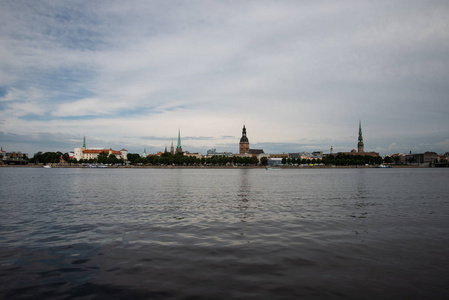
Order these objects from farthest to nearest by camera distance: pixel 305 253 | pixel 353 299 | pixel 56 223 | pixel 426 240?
pixel 56 223, pixel 426 240, pixel 305 253, pixel 353 299

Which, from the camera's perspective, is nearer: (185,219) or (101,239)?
(101,239)

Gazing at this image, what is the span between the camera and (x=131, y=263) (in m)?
8.74

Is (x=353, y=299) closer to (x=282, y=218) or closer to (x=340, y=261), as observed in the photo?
(x=340, y=261)

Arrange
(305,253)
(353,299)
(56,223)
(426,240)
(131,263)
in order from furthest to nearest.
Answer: (56,223), (426,240), (305,253), (131,263), (353,299)

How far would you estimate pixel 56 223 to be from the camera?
14805mm

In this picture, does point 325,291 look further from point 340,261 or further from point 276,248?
point 276,248

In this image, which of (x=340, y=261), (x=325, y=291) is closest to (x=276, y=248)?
(x=340, y=261)

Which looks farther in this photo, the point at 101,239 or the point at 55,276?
the point at 101,239

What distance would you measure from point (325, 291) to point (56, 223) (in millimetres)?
13009

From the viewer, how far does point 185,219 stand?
15.8 m

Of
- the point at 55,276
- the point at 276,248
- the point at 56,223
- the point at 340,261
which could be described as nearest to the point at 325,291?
the point at 340,261

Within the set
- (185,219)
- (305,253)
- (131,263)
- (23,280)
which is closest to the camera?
(23,280)

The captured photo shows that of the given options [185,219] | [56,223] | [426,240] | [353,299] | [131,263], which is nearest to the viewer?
[353,299]

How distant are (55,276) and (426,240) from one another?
12.4 m
